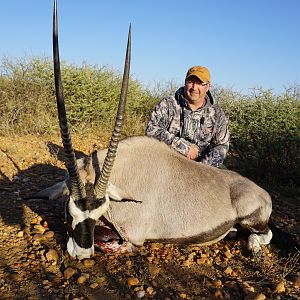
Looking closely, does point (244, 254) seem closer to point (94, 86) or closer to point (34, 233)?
point (34, 233)

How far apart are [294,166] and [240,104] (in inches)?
66.2

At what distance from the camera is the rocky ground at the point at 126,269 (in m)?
3.29

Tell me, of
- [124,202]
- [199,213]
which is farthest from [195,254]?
[124,202]

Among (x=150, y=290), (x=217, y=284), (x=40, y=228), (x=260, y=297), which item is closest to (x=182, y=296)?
(x=150, y=290)

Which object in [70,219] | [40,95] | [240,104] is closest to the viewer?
[70,219]

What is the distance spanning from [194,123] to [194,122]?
15 millimetres

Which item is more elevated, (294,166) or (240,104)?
(240,104)

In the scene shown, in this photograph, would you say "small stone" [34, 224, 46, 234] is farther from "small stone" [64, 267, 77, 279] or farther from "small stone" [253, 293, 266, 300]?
"small stone" [253, 293, 266, 300]

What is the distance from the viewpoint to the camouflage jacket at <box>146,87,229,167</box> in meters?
5.72

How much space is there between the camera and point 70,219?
3.57 meters

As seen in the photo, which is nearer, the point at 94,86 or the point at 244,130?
the point at 244,130

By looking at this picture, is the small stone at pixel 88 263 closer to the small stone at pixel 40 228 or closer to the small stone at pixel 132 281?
the small stone at pixel 132 281

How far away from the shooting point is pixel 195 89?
5.52m

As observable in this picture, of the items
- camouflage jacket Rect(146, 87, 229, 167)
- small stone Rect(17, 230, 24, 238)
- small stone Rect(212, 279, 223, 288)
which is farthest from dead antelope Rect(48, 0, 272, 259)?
camouflage jacket Rect(146, 87, 229, 167)
